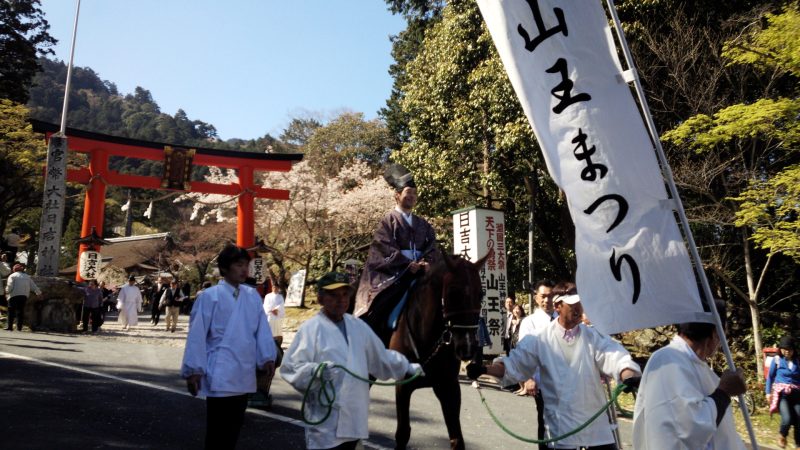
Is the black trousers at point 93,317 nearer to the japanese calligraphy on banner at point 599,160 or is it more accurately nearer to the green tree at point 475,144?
the green tree at point 475,144

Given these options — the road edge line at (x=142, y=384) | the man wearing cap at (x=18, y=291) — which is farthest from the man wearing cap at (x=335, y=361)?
the man wearing cap at (x=18, y=291)

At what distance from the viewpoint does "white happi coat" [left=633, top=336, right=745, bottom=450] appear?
2889 mm

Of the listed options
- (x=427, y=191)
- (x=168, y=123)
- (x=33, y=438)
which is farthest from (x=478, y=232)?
(x=168, y=123)

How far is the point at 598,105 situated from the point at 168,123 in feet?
332

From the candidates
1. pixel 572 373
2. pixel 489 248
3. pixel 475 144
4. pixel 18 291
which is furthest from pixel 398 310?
pixel 18 291

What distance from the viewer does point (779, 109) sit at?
1027 cm

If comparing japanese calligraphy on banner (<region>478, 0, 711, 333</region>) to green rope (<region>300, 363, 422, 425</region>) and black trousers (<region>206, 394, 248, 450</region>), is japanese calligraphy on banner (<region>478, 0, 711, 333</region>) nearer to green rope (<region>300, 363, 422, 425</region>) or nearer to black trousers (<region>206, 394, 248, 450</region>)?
green rope (<region>300, 363, 422, 425</region>)

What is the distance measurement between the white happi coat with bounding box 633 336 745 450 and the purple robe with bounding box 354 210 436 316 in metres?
3.52

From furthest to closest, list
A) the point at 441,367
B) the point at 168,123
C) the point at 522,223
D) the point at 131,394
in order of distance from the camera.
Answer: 1. the point at 168,123
2. the point at 522,223
3. the point at 131,394
4. the point at 441,367

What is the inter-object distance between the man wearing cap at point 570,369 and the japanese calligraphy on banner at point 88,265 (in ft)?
70.8

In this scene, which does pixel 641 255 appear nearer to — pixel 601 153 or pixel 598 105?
pixel 601 153

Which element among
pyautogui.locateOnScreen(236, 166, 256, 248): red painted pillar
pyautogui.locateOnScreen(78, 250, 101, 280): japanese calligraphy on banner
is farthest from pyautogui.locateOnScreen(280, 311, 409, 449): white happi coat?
pyautogui.locateOnScreen(236, 166, 256, 248): red painted pillar

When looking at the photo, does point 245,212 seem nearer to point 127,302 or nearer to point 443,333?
point 127,302

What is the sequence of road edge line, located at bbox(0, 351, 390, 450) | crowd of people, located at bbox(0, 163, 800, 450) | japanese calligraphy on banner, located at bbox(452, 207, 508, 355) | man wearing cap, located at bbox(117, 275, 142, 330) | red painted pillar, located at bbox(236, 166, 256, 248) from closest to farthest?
crowd of people, located at bbox(0, 163, 800, 450)
road edge line, located at bbox(0, 351, 390, 450)
japanese calligraphy on banner, located at bbox(452, 207, 508, 355)
man wearing cap, located at bbox(117, 275, 142, 330)
red painted pillar, located at bbox(236, 166, 256, 248)
